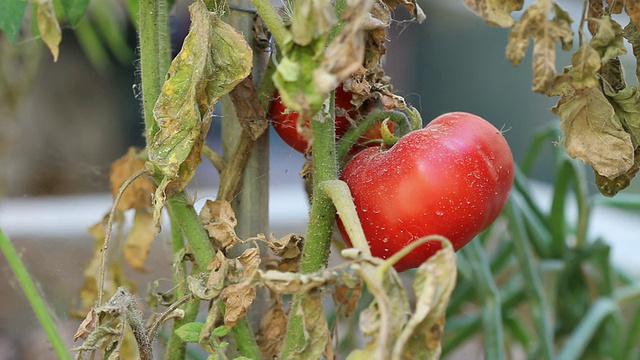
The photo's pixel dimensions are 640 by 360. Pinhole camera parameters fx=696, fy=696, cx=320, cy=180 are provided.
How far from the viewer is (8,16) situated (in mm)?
457

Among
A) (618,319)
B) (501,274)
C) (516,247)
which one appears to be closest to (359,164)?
(516,247)

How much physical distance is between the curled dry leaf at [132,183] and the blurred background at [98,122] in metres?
0.10

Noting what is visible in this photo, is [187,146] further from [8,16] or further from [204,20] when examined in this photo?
[8,16]

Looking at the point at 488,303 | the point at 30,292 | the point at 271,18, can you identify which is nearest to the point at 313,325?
the point at 271,18

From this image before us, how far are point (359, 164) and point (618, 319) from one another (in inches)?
25.8

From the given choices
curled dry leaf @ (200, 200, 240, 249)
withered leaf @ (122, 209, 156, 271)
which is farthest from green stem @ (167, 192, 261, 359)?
withered leaf @ (122, 209, 156, 271)

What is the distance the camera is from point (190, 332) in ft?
1.22

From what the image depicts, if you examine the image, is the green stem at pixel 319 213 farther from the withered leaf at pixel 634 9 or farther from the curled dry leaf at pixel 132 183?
the curled dry leaf at pixel 132 183

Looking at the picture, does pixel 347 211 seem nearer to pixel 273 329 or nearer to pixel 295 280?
pixel 295 280

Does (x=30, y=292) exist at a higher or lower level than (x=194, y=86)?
lower

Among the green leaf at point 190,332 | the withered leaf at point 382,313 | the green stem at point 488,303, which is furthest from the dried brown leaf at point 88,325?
the green stem at point 488,303

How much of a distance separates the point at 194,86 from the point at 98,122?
2.09 meters

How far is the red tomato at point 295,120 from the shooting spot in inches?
16.4

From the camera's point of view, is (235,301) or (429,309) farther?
(235,301)
